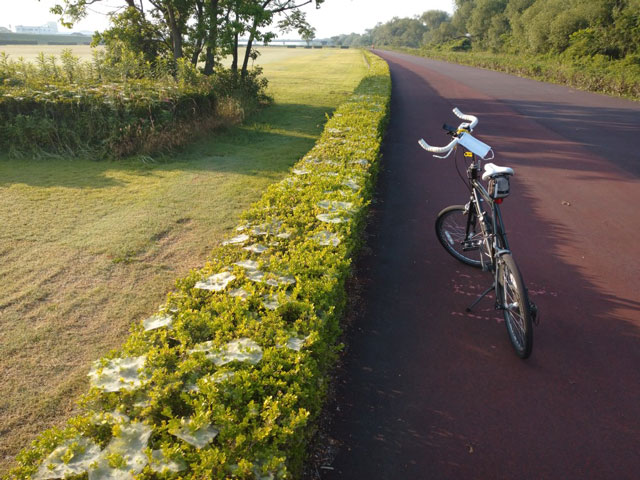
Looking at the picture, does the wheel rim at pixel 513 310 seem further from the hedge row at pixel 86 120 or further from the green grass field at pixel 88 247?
the hedge row at pixel 86 120

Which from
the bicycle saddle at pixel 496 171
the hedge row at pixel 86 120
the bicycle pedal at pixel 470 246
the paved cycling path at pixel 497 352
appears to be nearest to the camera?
the paved cycling path at pixel 497 352

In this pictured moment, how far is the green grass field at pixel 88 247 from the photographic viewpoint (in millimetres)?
3445

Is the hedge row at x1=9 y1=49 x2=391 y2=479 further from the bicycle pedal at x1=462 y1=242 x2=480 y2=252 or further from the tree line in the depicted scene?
the tree line

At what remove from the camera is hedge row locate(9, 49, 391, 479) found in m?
1.97

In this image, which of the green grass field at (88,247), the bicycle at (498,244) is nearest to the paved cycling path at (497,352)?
the bicycle at (498,244)

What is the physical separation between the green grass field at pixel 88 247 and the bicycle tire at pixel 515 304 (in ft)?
11.3

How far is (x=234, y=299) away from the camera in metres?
3.12

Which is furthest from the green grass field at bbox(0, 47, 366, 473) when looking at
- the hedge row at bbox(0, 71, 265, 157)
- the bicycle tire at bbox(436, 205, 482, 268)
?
the bicycle tire at bbox(436, 205, 482, 268)

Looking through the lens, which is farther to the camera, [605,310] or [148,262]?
[148,262]

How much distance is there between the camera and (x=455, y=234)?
520 cm

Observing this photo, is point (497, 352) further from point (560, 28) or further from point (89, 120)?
point (560, 28)

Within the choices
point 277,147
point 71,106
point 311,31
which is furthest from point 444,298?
point 311,31

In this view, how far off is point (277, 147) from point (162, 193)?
4.08 metres

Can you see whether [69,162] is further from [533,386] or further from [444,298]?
[533,386]
